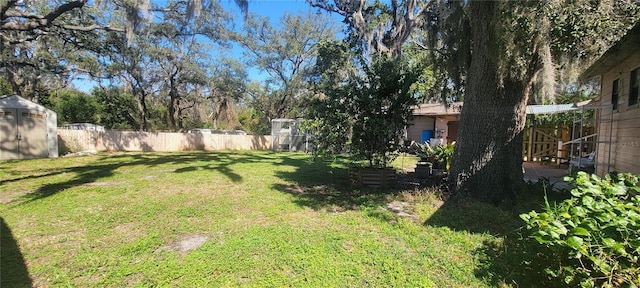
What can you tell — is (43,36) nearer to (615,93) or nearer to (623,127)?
(623,127)

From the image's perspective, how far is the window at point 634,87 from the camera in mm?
5252

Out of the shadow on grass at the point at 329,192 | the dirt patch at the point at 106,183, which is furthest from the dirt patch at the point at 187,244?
the dirt patch at the point at 106,183

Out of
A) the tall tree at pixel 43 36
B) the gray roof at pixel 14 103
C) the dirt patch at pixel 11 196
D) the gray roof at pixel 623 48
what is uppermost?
the tall tree at pixel 43 36

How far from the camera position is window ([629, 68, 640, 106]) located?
525cm

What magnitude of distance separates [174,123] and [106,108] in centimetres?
920

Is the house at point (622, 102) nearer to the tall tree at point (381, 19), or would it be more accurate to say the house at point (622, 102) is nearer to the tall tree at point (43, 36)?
the tall tree at point (381, 19)

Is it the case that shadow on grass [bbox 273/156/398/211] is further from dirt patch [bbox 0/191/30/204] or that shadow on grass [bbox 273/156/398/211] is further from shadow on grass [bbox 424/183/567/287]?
dirt patch [bbox 0/191/30/204]

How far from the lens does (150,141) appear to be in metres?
16.1

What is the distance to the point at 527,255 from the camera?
2.63 m

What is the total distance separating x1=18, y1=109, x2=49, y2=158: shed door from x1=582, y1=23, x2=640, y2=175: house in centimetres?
1596

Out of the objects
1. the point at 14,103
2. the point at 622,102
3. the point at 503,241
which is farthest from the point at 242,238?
the point at 14,103

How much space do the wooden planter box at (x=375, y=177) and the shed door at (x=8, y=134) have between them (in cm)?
1219

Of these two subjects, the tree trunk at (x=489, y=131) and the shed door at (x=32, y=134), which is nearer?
the tree trunk at (x=489, y=131)

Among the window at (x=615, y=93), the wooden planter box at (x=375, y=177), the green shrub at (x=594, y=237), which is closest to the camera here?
the green shrub at (x=594, y=237)
